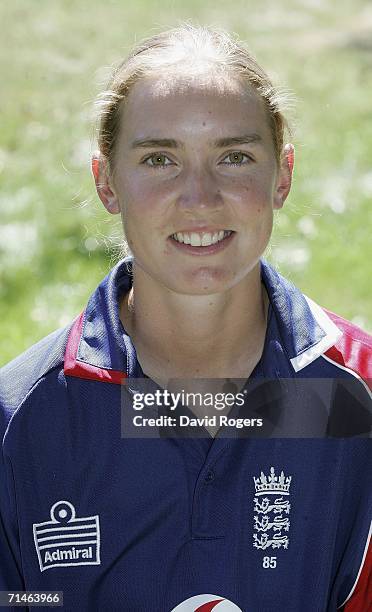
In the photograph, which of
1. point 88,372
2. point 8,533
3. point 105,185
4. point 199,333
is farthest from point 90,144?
point 8,533

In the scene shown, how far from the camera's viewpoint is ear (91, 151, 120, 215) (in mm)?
2621

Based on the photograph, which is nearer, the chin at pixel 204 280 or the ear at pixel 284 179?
the chin at pixel 204 280

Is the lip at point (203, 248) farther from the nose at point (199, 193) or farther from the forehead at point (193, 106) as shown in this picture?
the forehead at point (193, 106)

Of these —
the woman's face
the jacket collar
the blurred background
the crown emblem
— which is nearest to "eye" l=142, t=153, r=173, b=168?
the woman's face

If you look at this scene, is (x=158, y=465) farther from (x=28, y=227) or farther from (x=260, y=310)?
(x=28, y=227)

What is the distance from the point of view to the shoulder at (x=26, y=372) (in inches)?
97.7

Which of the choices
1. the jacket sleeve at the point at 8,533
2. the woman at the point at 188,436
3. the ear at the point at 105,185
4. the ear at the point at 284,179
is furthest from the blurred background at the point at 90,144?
the jacket sleeve at the point at 8,533

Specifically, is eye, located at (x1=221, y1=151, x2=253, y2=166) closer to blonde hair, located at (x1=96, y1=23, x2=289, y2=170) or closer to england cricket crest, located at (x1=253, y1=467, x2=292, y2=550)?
blonde hair, located at (x1=96, y1=23, x2=289, y2=170)

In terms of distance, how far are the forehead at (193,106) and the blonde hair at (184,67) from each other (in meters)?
0.03

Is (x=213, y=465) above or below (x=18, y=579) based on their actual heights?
above

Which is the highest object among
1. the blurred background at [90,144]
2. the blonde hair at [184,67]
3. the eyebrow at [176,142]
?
the blurred background at [90,144]

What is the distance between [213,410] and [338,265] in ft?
8.27

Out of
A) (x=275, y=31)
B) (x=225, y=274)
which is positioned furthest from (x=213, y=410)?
(x=275, y=31)

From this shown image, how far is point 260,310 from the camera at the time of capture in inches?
106
